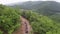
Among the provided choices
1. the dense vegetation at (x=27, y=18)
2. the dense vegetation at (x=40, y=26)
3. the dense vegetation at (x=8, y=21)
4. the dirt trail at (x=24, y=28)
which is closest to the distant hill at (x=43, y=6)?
the dense vegetation at (x=27, y=18)

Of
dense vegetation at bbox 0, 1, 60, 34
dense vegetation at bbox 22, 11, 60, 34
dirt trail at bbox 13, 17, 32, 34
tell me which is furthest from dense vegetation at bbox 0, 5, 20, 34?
dense vegetation at bbox 22, 11, 60, 34

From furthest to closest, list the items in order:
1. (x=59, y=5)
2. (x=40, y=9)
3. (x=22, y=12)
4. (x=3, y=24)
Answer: (x=59, y=5), (x=40, y=9), (x=22, y=12), (x=3, y=24)

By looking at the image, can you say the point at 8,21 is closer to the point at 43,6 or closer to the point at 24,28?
the point at 24,28

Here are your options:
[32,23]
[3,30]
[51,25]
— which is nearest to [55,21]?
[51,25]

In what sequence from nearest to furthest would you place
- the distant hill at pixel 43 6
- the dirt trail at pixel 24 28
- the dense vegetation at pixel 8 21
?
the dense vegetation at pixel 8 21
the dirt trail at pixel 24 28
the distant hill at pixel 43 6

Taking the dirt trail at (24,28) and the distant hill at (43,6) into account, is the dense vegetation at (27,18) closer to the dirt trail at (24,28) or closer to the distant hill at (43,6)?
the dirt trail at (24,28)

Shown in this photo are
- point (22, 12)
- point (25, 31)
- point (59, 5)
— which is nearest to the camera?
point (25, 31)

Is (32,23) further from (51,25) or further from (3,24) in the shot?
(3,24)

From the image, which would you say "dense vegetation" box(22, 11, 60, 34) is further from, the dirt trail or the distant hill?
the distant hill
